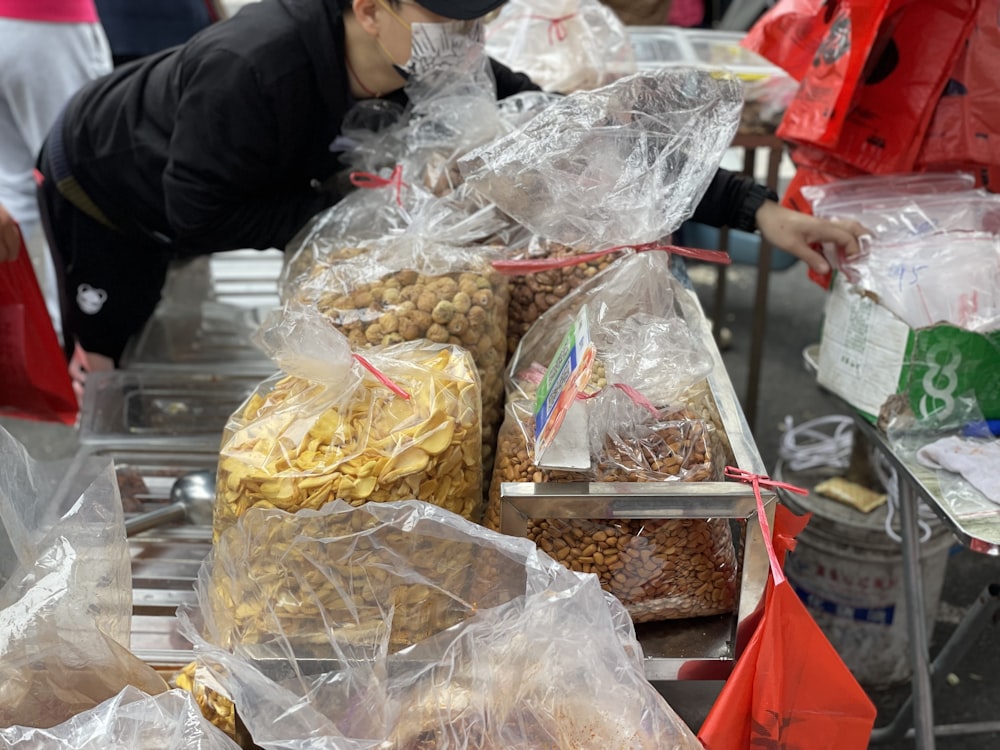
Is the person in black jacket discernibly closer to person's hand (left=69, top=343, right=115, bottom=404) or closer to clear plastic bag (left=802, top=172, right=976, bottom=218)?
clear plastic bag (left=802, top=172, right=976, bottom=218)

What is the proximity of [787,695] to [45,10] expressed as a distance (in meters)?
2.26

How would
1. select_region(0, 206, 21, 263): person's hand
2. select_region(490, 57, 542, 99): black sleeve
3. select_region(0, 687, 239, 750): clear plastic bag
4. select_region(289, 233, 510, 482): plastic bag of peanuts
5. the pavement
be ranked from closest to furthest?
select_region(0, 687, 239, 750): clear plastic bag
select_region(289, 233, 510, 482): plastic bag of peanuts
select_region(0, 206, 21, 263): person's hand
select_region(490, 57, 542, 99): black sleeve
the pavement

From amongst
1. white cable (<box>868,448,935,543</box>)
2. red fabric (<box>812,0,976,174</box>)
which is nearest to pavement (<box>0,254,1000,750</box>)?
white cable (<box>868,448,935,543</box>)

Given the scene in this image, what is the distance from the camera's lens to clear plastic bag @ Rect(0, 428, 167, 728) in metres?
0.88

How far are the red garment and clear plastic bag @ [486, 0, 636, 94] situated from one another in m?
1.01

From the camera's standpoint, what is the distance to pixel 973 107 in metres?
1.55

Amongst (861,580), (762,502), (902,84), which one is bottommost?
(861,580)

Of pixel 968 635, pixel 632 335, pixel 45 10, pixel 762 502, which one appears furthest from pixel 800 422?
pixel 45 10

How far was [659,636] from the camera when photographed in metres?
1.03

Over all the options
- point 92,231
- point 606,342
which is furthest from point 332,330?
point 92,231

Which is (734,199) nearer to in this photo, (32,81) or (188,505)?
(188,505)

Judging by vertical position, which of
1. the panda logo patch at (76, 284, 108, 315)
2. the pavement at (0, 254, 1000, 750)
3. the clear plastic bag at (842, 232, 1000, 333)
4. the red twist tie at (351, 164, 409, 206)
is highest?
the red twist tie at (351, 164, 409, 206)

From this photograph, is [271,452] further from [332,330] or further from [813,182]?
[813,182]

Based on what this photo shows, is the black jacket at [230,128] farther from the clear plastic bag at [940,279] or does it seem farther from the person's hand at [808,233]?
the clear plastic bag at [940,279]
